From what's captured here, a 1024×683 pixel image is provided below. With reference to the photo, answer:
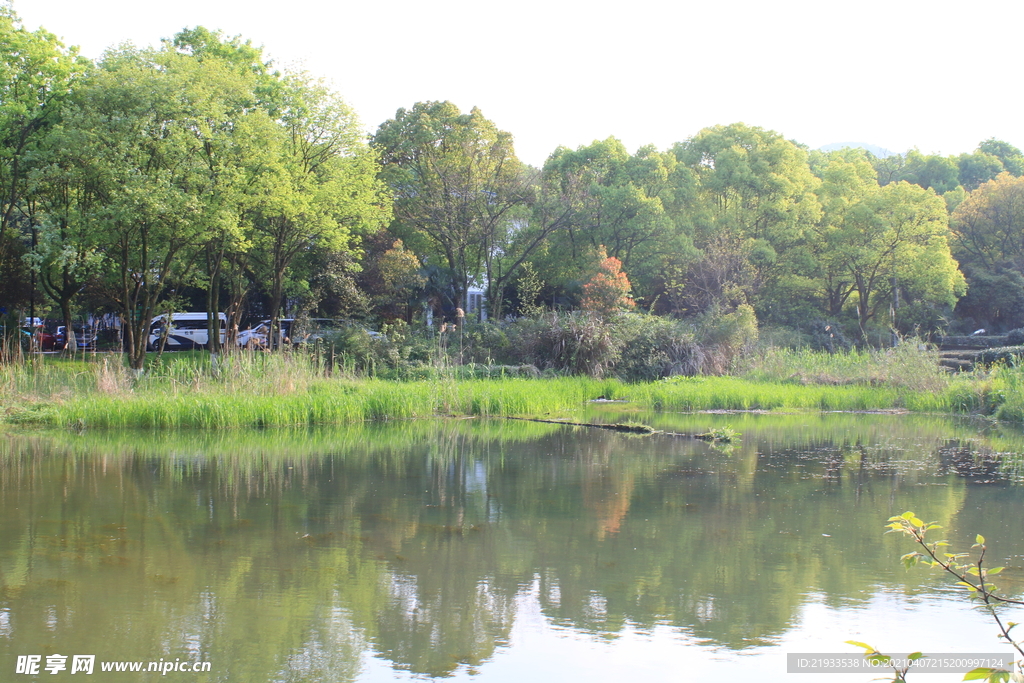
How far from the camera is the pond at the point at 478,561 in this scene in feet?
15.4

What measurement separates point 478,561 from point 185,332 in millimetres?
28129

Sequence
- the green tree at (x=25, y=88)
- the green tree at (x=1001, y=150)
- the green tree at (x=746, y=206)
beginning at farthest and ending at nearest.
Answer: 1. the green tree at (x=1001, y=150)
2. the green tree at (x=746, y=206)
3. the green tree at (x=25, y=88)

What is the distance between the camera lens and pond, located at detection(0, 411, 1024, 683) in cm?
469

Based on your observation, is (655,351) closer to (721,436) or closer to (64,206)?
(721,436)

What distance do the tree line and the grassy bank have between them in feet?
12.2

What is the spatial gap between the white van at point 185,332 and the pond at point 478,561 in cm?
2032

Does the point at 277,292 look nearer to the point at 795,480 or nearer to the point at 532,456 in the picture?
the point at 532,456

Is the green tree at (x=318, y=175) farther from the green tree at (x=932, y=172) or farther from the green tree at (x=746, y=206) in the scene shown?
the green tree at (x=932, y=172)

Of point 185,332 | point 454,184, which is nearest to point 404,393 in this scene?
point 454,184

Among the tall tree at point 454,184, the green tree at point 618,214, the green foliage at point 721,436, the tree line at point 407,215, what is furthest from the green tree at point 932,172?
the green foliage at point 721,436

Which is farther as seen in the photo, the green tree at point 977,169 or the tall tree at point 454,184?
the green tree at point 977,169

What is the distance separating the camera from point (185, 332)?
31656 mm

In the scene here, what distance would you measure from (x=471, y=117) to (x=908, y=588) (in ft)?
83.6

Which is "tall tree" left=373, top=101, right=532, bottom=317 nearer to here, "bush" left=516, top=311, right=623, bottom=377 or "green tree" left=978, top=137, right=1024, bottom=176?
"bush" left=516, top=311, right=623, bottom=377
